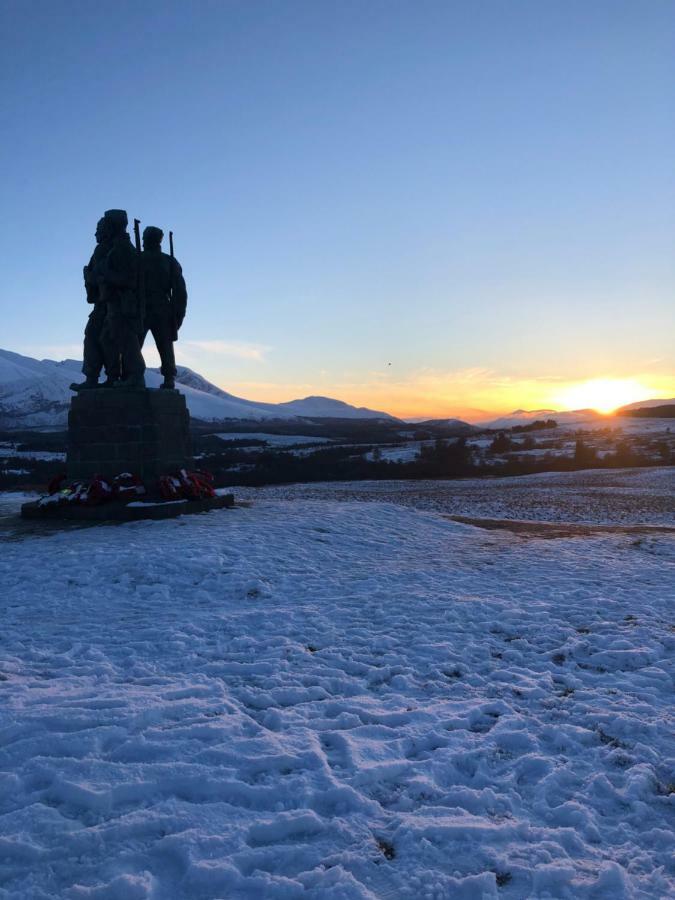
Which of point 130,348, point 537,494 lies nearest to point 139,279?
point 130,348

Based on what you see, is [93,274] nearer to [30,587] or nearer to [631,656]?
[30,587]

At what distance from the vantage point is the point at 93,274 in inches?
496

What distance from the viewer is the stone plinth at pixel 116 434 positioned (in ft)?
40.0

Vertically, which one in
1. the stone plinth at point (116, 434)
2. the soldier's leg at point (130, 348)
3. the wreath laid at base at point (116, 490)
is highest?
the soldier's leg at point (130, 348)

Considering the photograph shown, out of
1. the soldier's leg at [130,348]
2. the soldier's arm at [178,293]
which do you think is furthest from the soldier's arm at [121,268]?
the soldier's arm at [178,293]

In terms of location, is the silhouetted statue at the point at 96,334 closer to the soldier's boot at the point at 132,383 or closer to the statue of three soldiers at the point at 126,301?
the statue of three soldiers at the point at 126,301

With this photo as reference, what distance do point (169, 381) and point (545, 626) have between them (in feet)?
34.1

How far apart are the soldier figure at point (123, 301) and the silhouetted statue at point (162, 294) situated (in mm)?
533

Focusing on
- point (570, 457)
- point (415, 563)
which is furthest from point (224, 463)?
point (415, 563)

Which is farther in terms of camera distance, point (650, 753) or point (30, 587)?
point (30, 587)

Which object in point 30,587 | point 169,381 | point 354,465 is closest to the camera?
point 30,587

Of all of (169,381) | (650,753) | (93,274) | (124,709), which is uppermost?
(93,274)

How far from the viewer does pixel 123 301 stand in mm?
12398

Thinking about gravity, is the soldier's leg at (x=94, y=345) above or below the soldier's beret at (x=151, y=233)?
below
